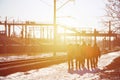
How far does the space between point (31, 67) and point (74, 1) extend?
1714 cm

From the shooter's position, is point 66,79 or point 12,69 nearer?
point 66,79

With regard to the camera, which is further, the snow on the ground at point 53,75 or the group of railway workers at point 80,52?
the group of railway workers at point 80,52

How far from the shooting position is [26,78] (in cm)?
1442

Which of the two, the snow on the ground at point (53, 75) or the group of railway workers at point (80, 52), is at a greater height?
the group of railway workers at point (80, 52)

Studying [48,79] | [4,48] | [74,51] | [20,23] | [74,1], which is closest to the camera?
[48,79]

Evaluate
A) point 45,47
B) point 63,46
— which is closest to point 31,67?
point 63,46

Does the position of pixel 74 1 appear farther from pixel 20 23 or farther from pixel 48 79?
pixel 20 23

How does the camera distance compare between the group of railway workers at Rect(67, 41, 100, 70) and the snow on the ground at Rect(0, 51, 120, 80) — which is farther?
the group of railway workers at Rect(67, 41, 100, 70)

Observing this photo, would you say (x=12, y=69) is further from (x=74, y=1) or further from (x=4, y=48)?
(x=4, y=48)

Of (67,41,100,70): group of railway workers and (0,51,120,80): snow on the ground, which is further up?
(67,41,100,70): group of railway workers

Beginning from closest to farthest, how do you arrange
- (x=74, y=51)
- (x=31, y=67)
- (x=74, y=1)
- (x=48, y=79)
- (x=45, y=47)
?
(x=48, y=79), (x=31, y=67), (x=74, y=51), (x=74, y=1), (x=45, y=47)

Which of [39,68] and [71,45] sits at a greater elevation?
[71,45]

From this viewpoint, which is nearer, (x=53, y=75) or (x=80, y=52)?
(x=53, y=75)

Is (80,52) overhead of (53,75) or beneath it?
overhead
